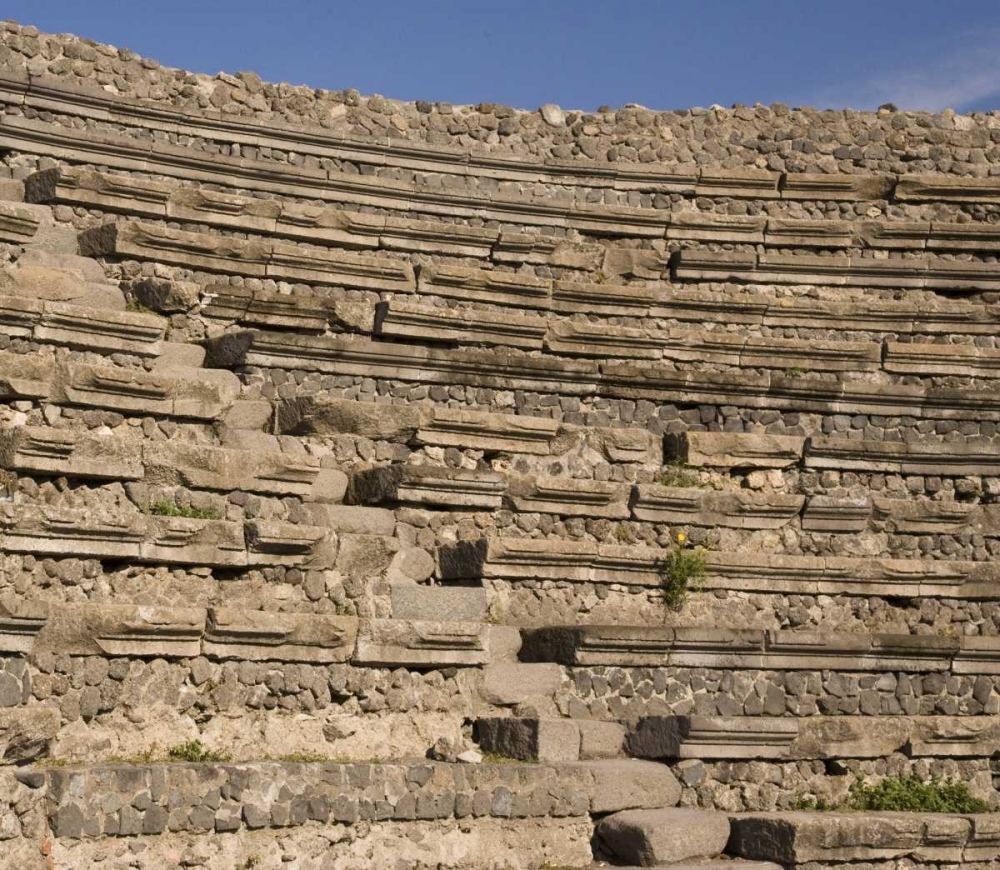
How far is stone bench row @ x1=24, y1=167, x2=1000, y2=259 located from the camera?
13.6 meters

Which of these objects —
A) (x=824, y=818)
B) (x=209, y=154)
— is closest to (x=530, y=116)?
(x=209, y=154)

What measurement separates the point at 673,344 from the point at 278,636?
5386mm

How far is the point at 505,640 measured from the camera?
421 inches

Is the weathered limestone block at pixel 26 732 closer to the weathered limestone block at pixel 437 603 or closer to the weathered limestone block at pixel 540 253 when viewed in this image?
the weathered limestone block at pixel 437 603

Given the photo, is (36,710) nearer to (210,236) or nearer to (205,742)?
(205,742)

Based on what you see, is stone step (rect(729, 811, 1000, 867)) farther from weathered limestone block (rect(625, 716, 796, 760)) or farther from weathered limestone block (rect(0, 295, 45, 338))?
weathered limestone block (rect(0, 295, 45, 338))

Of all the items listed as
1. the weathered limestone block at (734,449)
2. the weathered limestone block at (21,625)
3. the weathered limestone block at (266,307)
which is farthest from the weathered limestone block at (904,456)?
the weathered limestone block at (21,625)

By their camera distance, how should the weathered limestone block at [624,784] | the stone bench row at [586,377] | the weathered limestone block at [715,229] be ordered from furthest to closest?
the weathered limestone block at [715,229] < the stone bench row at [586,377] < the weathered limestone block at [624,784]

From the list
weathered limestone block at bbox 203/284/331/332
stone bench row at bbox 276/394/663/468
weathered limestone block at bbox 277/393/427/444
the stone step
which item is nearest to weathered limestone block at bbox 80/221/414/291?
weathered limestone block at bbox 203/284/331/332

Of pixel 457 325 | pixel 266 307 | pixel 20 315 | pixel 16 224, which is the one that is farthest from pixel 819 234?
pixel 20 315

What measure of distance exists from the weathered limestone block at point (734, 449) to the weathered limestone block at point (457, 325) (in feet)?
4.97

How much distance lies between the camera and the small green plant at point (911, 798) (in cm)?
1066

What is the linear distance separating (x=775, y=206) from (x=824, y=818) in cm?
839

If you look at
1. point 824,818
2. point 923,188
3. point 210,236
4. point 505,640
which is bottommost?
point 824,818
